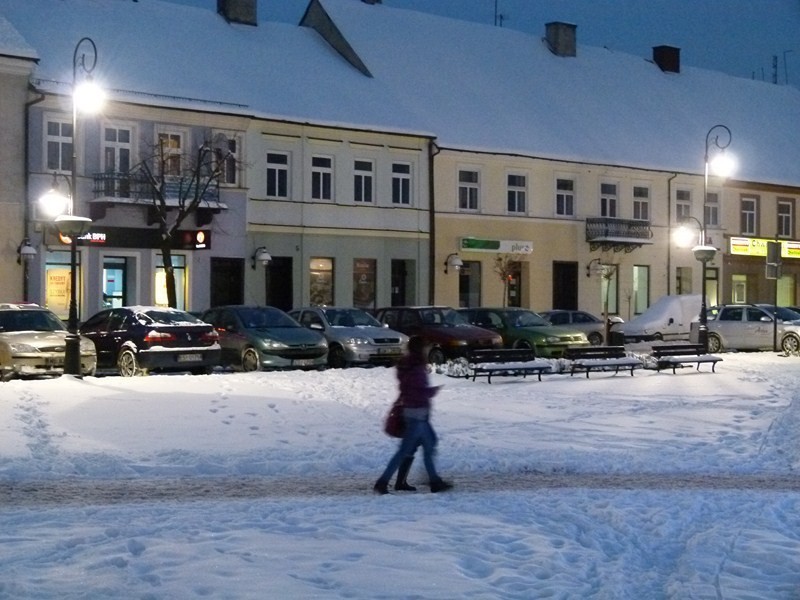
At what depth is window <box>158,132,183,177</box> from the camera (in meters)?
36.5

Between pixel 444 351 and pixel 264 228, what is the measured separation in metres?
12.4

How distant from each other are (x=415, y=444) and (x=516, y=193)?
114 feet

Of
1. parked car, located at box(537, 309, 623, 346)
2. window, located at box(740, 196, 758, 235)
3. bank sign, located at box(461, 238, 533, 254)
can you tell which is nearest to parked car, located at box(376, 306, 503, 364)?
parked car, located at box(537, 309, 623, 346)

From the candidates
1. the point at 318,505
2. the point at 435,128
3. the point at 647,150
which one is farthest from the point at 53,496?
the point at 647,150

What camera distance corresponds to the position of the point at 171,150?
37344mm

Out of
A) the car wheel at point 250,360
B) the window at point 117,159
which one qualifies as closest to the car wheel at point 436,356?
the car wheel at point 250,360

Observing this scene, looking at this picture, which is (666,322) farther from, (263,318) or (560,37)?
(560,37)

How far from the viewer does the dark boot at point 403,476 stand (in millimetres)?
12164

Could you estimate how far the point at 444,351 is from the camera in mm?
29016

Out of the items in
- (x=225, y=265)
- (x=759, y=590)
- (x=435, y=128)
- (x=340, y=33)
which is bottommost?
(x=759, y=590)

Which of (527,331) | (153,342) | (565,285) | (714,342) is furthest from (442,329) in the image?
(565,285)

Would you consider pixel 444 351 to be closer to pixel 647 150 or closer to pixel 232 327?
pixel 232 327

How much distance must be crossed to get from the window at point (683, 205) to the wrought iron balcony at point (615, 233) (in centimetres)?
272

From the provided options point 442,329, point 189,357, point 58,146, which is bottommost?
point 189,357
